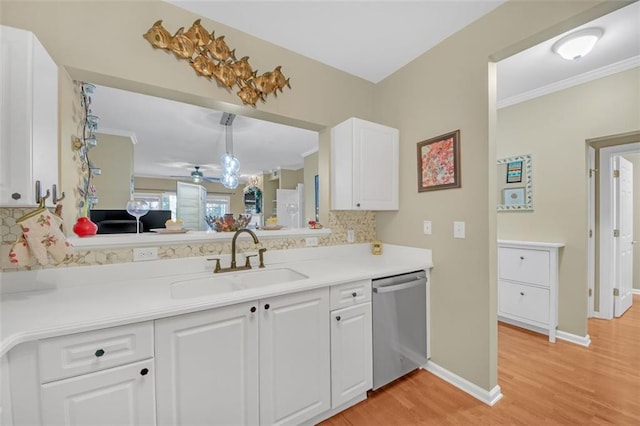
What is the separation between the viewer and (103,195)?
152 inches

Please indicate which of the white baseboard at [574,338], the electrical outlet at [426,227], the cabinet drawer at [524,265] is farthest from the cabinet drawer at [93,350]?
the white baseboard at [574,338]

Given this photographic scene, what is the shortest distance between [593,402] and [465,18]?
8.98ft

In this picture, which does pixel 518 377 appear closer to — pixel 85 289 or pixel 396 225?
pixel 396 225

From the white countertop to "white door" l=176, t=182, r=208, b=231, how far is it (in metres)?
3.56

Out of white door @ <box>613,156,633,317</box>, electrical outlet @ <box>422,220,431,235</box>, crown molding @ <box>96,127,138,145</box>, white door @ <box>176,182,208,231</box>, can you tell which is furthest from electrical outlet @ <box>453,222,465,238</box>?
crown molding @ <box>96,127,138,145</box>

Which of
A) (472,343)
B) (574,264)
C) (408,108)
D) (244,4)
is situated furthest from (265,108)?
(574,264)

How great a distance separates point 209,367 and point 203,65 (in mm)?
1843

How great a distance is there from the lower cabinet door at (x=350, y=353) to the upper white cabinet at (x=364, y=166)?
0.87 meters

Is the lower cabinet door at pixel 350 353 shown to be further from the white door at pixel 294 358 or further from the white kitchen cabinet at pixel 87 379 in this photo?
the white kitchen cabinet at pixel 87 379

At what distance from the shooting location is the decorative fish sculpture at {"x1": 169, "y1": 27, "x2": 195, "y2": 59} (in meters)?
1.65

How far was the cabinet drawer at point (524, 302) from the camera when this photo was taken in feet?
8.37

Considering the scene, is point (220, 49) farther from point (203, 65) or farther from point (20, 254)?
point (20, 254)

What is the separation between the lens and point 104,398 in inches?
39.2

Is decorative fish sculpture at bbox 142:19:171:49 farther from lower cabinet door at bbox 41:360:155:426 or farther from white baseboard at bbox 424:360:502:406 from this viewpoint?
white baseboard at bbox 424:360:502:406
